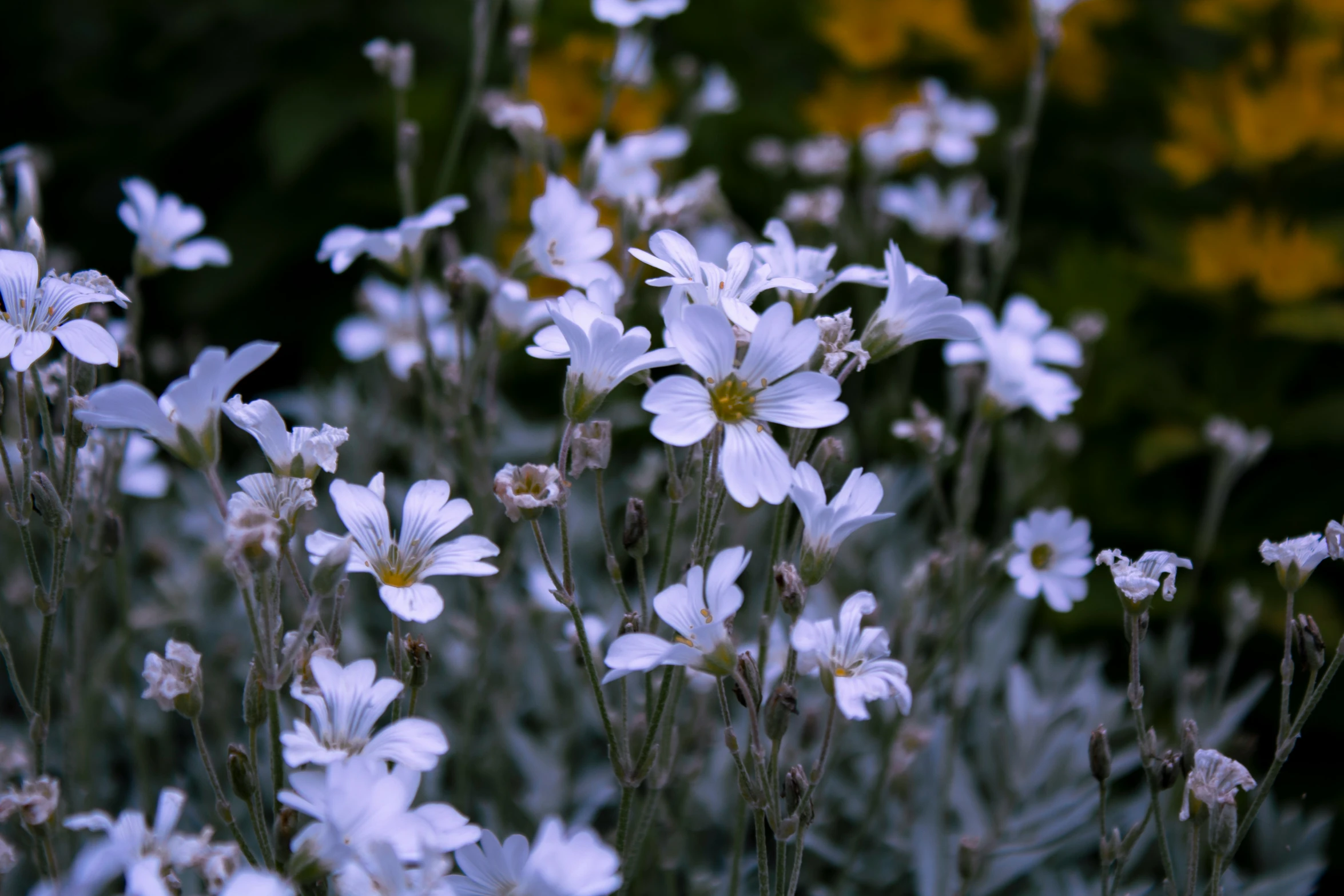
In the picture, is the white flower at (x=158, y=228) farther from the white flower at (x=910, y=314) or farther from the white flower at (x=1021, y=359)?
the white flower at (x=1021, y=359)

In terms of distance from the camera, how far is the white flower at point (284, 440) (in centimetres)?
92

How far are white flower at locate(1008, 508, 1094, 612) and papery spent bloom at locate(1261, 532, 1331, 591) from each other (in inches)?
8.9

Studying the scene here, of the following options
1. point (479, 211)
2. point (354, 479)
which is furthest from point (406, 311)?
point (479, 211)

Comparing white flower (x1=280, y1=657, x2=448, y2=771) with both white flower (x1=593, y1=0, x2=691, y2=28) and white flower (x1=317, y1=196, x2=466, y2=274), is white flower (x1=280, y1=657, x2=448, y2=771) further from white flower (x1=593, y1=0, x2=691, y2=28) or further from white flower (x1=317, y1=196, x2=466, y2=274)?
white flower (x1=593, y1=0, x2=691, y2=28)

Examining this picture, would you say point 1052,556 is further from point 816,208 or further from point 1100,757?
point 816,208

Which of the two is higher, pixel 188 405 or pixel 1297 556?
pixel 188 405

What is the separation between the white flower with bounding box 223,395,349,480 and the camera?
0.92 m

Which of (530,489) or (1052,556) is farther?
(1052,556)

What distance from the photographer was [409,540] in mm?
988


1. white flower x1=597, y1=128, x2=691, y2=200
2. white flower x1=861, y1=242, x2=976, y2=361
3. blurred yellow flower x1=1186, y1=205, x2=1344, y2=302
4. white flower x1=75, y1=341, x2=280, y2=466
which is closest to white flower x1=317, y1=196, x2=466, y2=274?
white flower x1=597, y1=128, x2=691, y2=200

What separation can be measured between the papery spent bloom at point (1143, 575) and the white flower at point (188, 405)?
2.39 feet

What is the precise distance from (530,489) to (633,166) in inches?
33.4

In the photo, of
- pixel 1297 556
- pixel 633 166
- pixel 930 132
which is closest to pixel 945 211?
pixel 930 132

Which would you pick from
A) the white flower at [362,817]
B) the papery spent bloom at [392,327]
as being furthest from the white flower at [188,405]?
the papery spent bloom at [392,327]
